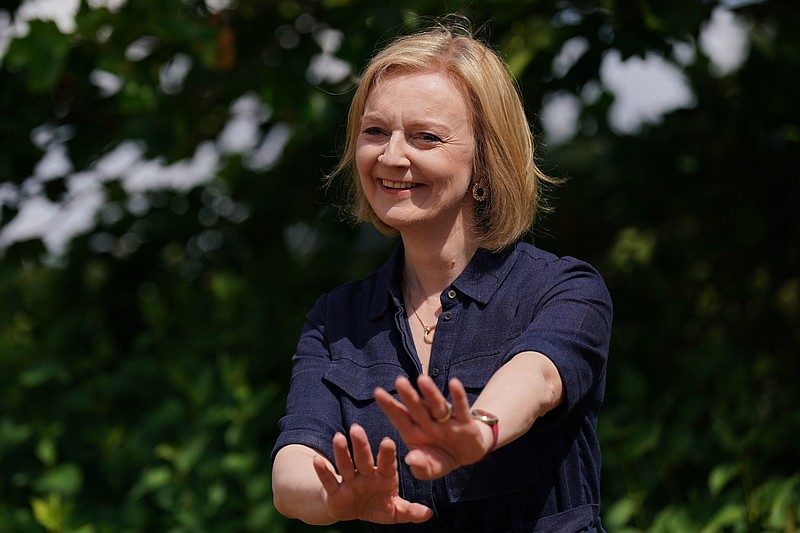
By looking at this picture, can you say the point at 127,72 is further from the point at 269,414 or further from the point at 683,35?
the point at 683,35

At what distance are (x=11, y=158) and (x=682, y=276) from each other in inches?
112

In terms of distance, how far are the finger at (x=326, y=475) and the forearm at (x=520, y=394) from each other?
238 millimetres

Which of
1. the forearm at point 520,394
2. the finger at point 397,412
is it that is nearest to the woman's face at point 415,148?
the forearm at point 520,394

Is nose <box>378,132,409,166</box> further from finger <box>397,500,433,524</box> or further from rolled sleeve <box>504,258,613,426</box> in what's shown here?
finger <box>397,500,433,524</box>

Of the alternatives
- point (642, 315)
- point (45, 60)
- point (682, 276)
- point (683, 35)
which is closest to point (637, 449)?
point (642, 315)

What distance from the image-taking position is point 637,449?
→ 3.62m

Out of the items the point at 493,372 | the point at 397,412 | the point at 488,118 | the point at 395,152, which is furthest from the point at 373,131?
the point at 397,412

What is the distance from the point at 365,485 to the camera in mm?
1524

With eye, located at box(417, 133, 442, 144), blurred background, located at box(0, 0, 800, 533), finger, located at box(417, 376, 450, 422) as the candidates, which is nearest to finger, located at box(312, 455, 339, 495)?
finger, located at box(417, 376, 450, 422)

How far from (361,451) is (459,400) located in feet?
0.65

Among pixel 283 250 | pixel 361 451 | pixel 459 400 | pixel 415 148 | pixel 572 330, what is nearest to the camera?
pixel 459 400

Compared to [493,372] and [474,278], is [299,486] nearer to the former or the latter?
[493,372]

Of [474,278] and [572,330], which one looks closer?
[572,330]

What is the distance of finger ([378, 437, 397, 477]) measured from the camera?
1.45 metres
